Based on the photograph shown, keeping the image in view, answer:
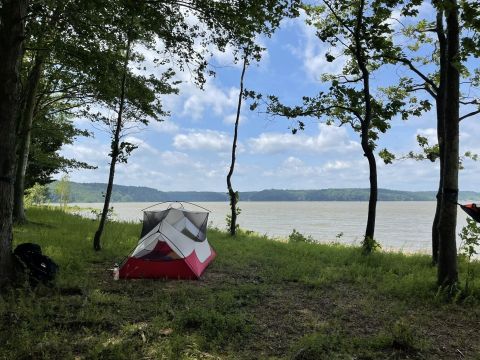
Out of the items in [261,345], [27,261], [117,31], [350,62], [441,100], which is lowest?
[261,345]

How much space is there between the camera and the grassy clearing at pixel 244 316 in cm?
522

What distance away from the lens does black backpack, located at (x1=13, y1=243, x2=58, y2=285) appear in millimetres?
7637

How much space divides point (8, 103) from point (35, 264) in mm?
3164

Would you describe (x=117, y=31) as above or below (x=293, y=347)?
above

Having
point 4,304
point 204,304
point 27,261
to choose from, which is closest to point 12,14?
point 27,261

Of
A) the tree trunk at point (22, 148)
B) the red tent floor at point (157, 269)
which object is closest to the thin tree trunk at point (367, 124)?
the red tent floor at point (157, 269)

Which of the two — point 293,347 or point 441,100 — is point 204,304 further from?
point 441,100

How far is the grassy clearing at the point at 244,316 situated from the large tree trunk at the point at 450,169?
0.59 m

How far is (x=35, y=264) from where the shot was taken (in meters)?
7.83

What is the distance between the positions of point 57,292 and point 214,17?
6667 mm

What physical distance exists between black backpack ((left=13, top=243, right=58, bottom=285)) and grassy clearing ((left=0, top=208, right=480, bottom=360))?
27cm

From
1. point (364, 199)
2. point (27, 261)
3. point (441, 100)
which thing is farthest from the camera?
point (364, 199)

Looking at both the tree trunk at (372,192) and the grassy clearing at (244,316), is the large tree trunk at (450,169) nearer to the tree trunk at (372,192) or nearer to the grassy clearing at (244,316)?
the grassy clearing at (244,316)

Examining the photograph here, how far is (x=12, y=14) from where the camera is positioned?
23.9 feet
